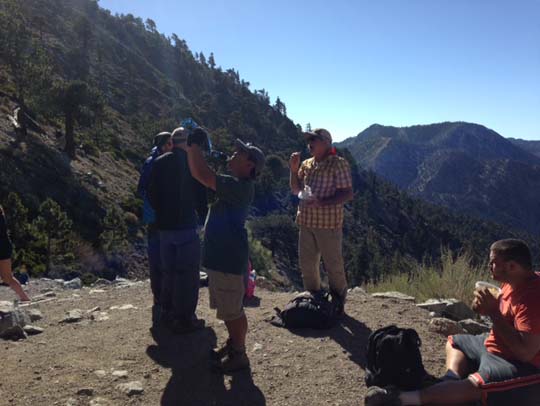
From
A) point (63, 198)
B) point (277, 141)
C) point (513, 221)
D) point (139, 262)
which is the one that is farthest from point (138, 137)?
point (513, 221)

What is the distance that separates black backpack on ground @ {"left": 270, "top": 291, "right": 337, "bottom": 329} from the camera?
4457 millimetres

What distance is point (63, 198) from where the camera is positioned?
2533 cm

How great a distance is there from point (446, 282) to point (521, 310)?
3711mm

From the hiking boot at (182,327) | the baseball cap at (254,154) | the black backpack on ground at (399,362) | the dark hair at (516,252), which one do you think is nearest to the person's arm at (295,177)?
the baseball cap at (254,154)

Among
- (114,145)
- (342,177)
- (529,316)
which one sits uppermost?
(114,145)

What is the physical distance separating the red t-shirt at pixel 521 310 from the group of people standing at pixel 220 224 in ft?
5.64

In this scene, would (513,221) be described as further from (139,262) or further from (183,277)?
(183,277)

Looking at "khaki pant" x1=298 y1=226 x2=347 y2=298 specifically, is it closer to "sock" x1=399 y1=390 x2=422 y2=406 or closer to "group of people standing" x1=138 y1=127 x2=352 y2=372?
"group of people standing" x1=138 y1=127 x2=352 y2=372

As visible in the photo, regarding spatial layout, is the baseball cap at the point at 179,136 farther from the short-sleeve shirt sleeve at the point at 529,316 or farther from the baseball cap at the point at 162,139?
the short-sleeve shirt sleeve at the point at 529,316

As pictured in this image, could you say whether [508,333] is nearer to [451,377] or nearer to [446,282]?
[451,377]

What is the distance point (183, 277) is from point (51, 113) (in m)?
28.4

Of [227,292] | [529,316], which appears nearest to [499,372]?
[529,316]

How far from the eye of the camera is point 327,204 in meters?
4.49

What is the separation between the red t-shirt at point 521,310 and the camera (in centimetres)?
270
